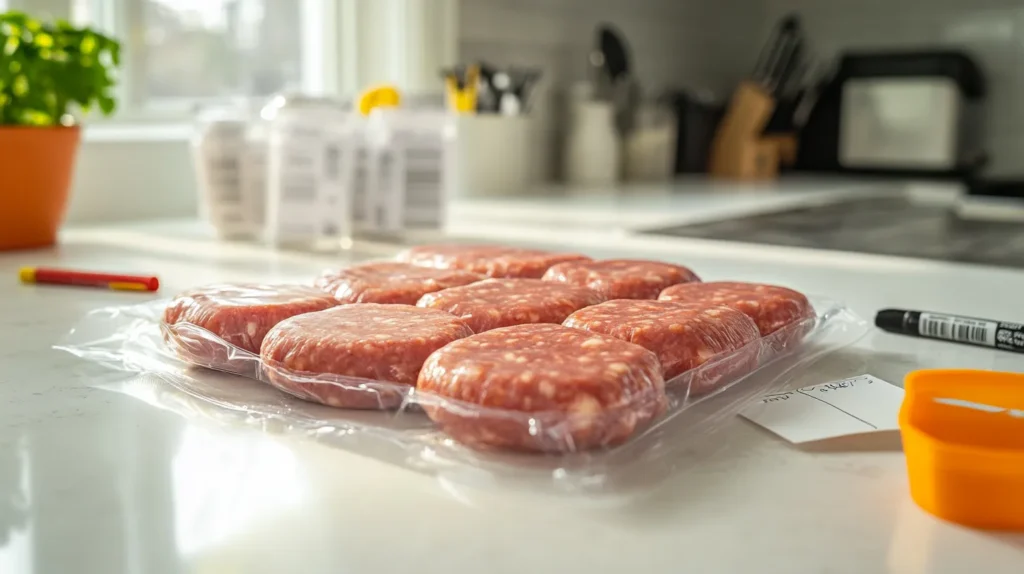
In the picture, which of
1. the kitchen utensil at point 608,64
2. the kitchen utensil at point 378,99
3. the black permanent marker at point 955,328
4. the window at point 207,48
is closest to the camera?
the black permanent marker at point 955,328

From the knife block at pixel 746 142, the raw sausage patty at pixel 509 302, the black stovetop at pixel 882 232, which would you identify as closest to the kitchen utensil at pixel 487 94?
the black stovetop at pixel 882 232

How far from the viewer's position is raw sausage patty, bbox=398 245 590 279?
88cm

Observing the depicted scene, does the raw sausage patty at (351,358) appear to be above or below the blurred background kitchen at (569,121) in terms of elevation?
below

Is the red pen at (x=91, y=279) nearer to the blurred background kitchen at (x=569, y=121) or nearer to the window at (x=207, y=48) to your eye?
the blurred background kitchen at (x=569, y=121)

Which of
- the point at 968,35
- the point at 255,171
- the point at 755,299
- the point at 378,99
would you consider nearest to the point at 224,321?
the point at 755,299

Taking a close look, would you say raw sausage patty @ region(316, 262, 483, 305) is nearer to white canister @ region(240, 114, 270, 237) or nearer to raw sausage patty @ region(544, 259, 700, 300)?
raw sausage patty @ region(544, 259, 700, 300)

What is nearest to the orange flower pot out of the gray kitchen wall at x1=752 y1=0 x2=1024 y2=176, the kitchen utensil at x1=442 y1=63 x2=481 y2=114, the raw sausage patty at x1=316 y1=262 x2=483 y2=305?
the raw sausage patty at x1=316 y1=262 x2=483 y2=305

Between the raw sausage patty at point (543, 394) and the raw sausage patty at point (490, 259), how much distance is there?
0.32m

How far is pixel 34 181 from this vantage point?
123cm

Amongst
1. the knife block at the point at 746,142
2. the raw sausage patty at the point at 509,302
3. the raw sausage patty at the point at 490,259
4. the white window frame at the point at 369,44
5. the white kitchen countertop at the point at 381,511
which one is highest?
the white window frame at the point at 369,44

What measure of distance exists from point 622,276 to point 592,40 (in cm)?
180

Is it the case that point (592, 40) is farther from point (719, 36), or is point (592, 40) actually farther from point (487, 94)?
point (719, 36)

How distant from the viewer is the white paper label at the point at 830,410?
1.75 feet

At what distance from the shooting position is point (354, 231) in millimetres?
1409
